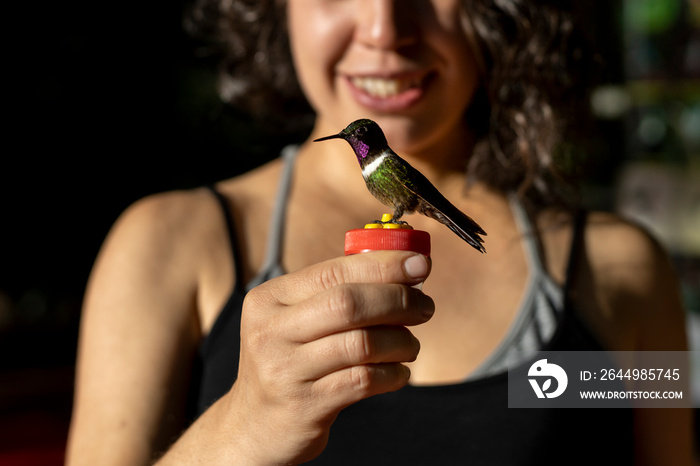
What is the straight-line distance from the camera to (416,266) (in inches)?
28.7

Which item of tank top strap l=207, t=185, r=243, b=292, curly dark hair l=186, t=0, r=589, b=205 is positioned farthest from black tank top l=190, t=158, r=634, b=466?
curly dark hair l=186, t=0, r=589, b=205

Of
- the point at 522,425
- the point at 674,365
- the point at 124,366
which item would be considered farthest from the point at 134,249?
the point at 674,365

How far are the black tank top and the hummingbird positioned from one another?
2.25ft

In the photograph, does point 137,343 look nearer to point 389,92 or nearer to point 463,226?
point 389,92

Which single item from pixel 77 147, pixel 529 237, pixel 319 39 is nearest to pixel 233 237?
pixel 319 39

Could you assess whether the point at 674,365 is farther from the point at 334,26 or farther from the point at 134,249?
the point at 134,249

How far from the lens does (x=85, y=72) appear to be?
2.95 meters

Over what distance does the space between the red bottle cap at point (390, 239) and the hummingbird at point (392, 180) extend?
0.09 feet

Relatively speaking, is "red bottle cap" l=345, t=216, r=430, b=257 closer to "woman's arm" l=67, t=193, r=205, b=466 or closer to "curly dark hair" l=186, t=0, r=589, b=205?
"curly dark hair" l=186, t=0, r=589, b=205

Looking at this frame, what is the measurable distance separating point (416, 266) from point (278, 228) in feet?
2.48

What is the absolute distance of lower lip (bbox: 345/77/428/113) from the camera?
38.3 inches

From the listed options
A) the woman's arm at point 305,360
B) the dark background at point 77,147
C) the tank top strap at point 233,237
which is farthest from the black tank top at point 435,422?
the dark background at point 77,147

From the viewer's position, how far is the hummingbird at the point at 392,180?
742 mm

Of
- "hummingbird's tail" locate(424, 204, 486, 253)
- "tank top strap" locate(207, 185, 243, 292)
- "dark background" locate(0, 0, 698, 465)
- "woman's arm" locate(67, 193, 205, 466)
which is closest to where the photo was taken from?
"hummingbird's tail" locate(424, 204, 486, 253)
